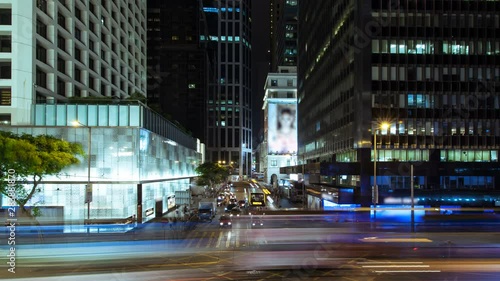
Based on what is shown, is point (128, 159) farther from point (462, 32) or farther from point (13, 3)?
point (462, 32)

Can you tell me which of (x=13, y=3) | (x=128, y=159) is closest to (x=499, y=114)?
(x=128, y=159)

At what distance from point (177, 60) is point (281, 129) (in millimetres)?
43692

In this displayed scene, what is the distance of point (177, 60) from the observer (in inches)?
5266

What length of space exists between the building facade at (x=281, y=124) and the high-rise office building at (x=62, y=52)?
232 feet

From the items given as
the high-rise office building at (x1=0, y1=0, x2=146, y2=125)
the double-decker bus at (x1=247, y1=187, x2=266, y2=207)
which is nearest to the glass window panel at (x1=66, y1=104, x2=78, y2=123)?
the high-rise office building at (x1=0, y1=0, x2=146, y2=125)

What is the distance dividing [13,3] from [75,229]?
25.7 meters

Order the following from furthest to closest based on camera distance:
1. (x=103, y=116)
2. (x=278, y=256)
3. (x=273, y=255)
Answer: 1. (x=103, y=116)
2. (x=273, y=255)
3. (x=278, y=256)

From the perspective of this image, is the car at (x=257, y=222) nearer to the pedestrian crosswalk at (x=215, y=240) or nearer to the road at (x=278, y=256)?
the pedestrian crosswalk at (x=215, y=240)

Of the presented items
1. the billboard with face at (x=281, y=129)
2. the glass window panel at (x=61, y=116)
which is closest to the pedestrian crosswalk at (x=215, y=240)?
the glass window panel at (x=61, y=116)

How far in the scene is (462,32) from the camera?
192ft

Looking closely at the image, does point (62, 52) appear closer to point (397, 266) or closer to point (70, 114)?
point (70, 114)

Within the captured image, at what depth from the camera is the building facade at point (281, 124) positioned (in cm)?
14288

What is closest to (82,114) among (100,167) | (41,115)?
(41,115)

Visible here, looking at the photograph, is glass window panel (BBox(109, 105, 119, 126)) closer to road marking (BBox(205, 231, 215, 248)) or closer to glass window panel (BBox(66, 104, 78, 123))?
glass window panel (BBox(66, 104, 78, 123))
